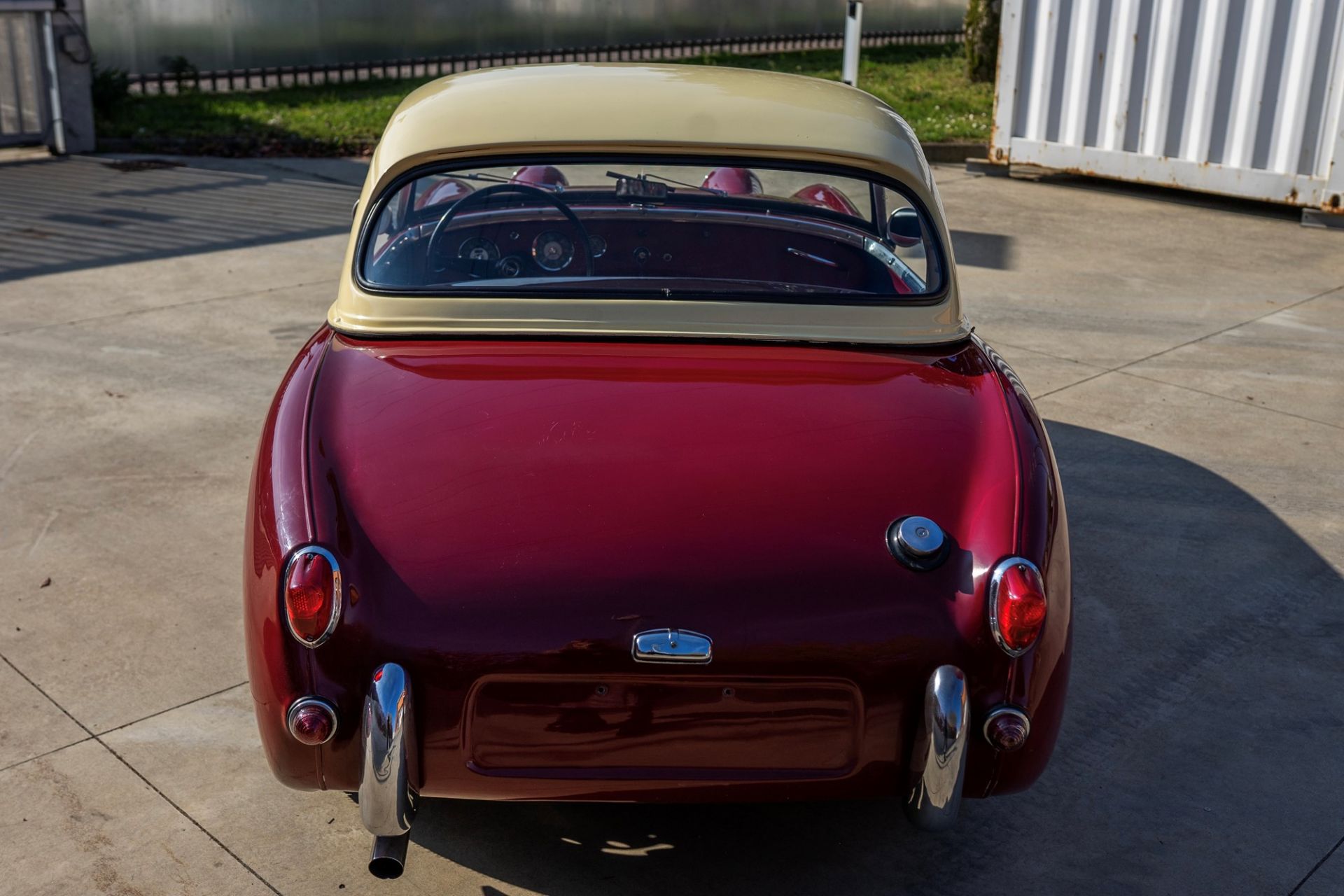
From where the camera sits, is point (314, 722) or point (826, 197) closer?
point (314, 722)

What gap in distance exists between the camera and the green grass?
38.0 ft

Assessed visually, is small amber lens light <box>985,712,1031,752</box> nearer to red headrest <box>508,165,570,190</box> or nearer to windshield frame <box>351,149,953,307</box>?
windshield frame <box>351,149,953,307</box>

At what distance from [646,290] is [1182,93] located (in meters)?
8.26

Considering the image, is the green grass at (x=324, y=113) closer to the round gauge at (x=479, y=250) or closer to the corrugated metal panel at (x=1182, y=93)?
the corrugated metal panel at (x=1182, y=93)

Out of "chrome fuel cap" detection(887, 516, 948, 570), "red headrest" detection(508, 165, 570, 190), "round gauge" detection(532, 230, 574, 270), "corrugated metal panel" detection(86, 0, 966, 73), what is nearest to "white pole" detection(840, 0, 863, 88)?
"red headrest" detection(508, 165, 570, 190)

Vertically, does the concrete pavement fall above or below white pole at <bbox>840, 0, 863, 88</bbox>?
below

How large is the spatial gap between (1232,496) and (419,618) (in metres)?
3.75

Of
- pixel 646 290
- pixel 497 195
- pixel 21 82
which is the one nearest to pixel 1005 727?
pixel 646 290

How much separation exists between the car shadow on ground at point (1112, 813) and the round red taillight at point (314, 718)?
0.61 meters

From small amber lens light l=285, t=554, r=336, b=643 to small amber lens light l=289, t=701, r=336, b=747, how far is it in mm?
139

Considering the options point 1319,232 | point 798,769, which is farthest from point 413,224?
point 1319,232

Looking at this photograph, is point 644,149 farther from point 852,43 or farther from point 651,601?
point 852,43

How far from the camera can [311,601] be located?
2656mm

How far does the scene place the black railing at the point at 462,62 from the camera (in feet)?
44.5
